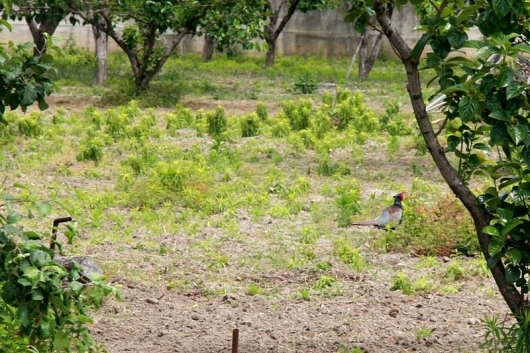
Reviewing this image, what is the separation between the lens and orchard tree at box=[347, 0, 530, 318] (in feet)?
13.7

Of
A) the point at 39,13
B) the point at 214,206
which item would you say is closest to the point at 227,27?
the point at 39,13

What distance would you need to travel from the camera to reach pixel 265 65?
21.8m

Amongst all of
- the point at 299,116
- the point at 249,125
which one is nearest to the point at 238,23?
the point at 299,116

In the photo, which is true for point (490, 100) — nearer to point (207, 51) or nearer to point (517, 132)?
point (517, 132)

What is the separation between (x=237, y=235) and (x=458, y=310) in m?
2.16

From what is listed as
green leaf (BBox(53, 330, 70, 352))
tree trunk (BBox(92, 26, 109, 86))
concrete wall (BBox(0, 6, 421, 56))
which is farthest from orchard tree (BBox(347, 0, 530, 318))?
concrete wall (BBox(0, 6, 421, 56))

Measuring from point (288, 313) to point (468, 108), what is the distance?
219 cm

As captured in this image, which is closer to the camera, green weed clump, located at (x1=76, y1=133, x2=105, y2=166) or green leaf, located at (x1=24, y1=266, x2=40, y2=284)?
green leaf, located at (x1=24, y1=266, x2=40, y2=284)

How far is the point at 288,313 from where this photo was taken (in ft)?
19.8

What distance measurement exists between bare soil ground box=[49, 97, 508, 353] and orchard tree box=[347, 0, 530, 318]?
1.02 metres

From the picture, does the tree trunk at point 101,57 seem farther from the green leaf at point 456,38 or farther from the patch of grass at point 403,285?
the green leaf at point 456,38

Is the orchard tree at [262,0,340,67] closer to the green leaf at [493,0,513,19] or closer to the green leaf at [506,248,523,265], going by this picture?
the green leaf at [506,248,523,265]

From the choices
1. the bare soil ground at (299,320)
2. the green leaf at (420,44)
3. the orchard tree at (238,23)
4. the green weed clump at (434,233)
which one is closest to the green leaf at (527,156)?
the green leaf at (420,44)

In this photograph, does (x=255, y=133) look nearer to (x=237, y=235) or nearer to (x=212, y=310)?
(x=237, y=235)
